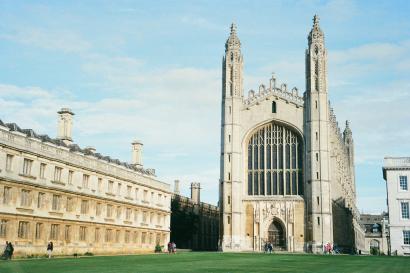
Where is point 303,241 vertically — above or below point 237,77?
below

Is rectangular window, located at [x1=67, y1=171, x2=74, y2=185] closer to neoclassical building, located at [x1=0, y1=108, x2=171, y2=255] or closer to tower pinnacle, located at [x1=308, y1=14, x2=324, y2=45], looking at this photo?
neoclassical building, located at [x1=0, y1=108, x2=171, y2=255]

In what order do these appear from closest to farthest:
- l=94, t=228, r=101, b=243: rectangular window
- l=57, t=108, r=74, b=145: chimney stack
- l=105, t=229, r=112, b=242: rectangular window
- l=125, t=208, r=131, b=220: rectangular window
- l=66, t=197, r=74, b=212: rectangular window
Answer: l=66, t=197, r=74, b=212: rectangular window
l=94, t=228, r=101, b=243: rectangular window
l=57, t=108, r=74, b=145: chimney stack
l=105, t=229, r=112, b=242: rectangular window
l=125, t=208, r=131, b=220: rectangular window

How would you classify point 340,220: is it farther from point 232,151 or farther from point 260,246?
point 232,151

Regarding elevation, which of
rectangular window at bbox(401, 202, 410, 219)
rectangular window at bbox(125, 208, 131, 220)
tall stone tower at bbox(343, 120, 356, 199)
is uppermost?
tall stone tower at bbox(343, 120, 356, 199)

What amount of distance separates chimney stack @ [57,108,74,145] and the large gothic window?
24431 mm

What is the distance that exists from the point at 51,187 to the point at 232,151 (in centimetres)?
2807

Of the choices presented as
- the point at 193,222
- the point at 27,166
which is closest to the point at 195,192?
the point at 193,222

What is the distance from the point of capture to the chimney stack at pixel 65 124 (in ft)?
155

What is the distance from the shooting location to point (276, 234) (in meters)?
62.8

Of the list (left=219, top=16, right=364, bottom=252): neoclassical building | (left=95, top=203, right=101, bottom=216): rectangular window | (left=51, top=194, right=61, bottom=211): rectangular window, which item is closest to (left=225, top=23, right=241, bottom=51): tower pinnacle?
(left=219, top=16, right=364, bottom=252): neoclassical building

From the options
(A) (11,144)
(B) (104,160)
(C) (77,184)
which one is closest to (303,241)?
(B) (104,160)

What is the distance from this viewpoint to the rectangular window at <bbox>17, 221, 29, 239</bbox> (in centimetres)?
3616

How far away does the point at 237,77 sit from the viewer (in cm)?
6519

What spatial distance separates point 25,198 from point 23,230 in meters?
2.18
